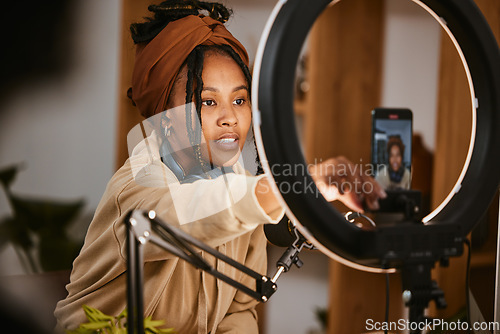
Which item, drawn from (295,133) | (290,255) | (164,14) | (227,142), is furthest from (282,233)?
(164,14)

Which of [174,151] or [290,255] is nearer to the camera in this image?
[290,255]

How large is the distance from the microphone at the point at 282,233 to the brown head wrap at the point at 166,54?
0.92 feet

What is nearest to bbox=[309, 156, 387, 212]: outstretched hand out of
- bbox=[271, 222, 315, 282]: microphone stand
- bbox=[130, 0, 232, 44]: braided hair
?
bbox=[271, 222, 315, 282]: microphone stand

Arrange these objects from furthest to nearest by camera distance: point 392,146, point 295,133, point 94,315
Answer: point 94,315
point 392,146
point 295,133

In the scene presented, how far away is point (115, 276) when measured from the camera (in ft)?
2.50

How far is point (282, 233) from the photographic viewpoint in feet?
2.47

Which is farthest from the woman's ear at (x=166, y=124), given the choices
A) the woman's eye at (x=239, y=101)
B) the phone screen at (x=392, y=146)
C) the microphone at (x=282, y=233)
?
the phone screen at (x=392, y=146)

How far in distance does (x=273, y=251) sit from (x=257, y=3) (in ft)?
1.63

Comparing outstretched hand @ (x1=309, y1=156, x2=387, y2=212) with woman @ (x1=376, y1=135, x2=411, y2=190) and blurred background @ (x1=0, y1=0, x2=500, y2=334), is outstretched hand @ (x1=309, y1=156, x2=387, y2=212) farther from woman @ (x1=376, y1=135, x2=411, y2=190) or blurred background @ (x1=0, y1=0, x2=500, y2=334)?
blurred background @ (x1=0, y1=0, x2=500, y2=334)

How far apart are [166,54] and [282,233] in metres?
0.35

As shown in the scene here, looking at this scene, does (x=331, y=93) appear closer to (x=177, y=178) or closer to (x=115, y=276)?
(x=177, y=178)

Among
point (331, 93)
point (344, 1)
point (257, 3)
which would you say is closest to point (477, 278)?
point (331, 93)

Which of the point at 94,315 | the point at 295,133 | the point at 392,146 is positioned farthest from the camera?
the point at 94,315

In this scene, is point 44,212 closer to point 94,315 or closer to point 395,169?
point 94,315
